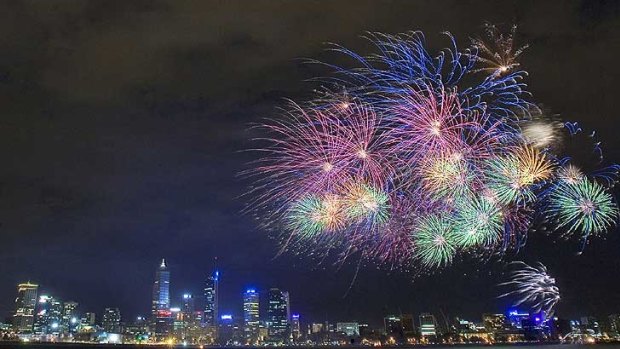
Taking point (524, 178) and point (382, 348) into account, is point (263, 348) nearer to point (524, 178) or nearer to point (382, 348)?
point (382, 348)

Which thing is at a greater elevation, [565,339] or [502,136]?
[502,136]

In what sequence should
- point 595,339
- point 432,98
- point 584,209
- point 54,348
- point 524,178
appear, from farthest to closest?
point 595,339 < point 54,348 < point 584,209 < point 524,178 < point 432,98

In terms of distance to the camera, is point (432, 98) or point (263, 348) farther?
point (263, 348)

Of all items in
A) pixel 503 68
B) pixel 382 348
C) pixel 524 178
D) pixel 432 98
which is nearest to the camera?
pixel 503 68

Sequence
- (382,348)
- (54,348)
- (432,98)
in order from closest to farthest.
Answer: (432,98) < (54,348) < (382,348)

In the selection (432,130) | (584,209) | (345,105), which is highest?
(345,105)

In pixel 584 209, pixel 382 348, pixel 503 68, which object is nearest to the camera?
pixel 503 68

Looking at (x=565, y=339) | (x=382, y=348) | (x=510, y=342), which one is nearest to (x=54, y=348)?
(x=382, y=348)

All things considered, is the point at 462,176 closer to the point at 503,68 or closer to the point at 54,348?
the point at 503,68

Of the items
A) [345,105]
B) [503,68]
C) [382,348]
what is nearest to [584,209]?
[503,68]
